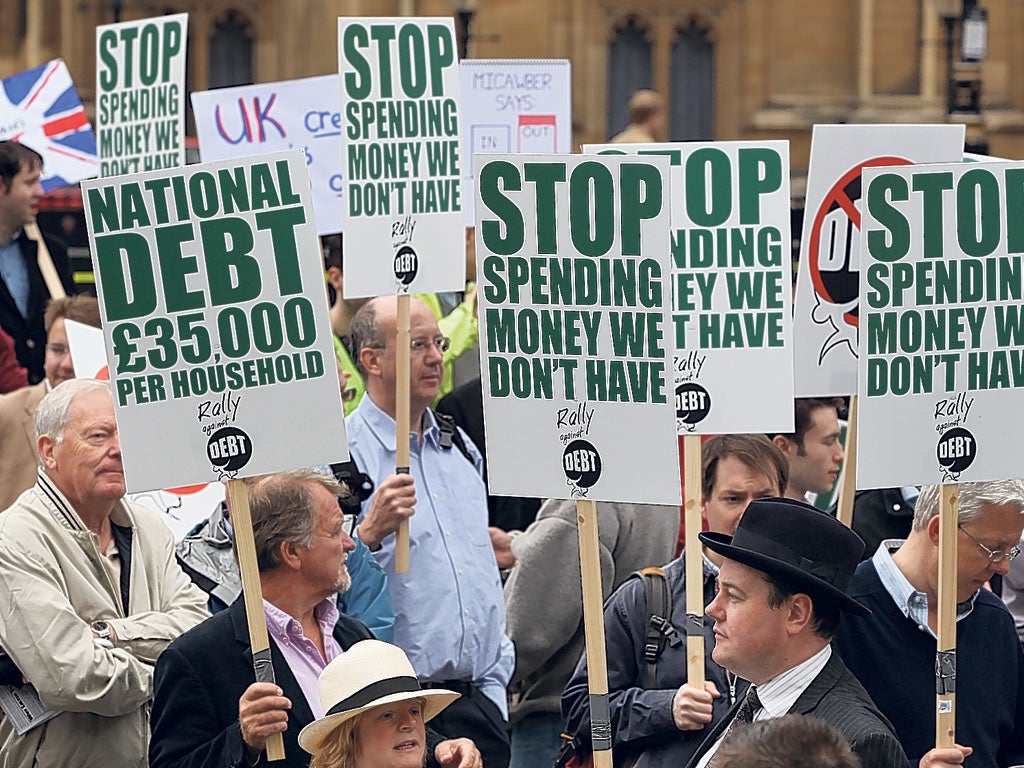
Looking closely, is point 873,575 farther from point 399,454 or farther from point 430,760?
point 399,454

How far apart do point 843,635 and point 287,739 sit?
1.45 m

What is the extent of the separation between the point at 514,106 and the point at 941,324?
5.05 meters

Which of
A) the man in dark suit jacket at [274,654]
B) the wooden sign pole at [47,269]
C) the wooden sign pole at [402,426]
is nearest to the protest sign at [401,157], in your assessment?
the wooden sign pole at [402,426]

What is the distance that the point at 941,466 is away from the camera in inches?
209

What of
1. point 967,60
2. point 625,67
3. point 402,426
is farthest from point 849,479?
point 625,67

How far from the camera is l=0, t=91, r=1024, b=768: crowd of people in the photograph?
475cm

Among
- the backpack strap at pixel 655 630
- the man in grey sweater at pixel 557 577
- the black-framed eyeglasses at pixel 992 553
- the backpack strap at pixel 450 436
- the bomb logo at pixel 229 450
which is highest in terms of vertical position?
the bomb logo at pixel 229 450

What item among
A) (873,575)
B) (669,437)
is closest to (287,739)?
(669,437)

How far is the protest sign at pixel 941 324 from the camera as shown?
5.30 metres

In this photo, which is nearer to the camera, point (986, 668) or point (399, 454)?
point (986, 668)

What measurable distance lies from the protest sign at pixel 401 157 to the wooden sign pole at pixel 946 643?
7.80 ft

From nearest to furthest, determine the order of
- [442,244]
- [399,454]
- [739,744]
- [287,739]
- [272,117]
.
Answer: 1. [739,744]
2. [287,739]
3. [399,454]
4. [442,244]
5. [272,117]

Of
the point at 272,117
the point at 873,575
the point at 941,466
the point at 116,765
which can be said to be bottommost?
the point at 116,765

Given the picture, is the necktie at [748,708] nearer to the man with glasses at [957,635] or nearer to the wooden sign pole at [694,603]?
the wooden sign pole at [694,603]
